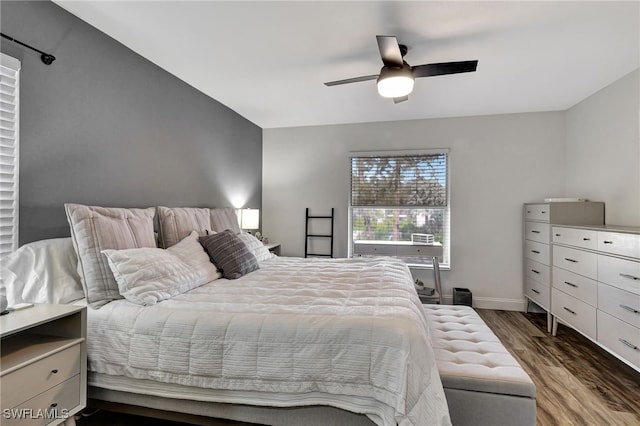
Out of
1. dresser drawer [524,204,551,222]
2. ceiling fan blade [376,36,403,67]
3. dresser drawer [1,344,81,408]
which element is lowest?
dresser drawer [1,344,81,408]

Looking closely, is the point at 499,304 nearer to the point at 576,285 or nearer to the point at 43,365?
the point at 576,285

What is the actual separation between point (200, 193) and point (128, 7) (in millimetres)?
1784

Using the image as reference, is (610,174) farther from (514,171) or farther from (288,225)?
(288,225)

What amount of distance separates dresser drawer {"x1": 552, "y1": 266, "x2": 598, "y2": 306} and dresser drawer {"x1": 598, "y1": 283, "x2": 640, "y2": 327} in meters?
0.09

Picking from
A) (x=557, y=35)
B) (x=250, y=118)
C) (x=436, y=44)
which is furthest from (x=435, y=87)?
(x=250, y=118)

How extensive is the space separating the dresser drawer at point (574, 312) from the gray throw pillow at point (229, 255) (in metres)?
2.88

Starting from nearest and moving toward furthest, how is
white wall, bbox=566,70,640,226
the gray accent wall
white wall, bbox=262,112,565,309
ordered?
the gray accent wall
white wall, bbox=566,70,640,226
white wall, bbox=262,112,565,309

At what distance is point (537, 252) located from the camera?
3.64 metres

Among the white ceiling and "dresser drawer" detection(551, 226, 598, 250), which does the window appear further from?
"dresser drawer" detection(551, 226, 598, 250)

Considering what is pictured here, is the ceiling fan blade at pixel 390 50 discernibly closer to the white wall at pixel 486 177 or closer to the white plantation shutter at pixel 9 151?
the white plantation shutter at pixel 9 151

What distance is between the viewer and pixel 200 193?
3393mm

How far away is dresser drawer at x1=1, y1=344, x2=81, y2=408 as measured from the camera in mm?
1229

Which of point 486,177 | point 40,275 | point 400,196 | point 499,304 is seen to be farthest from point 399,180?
point 40,275

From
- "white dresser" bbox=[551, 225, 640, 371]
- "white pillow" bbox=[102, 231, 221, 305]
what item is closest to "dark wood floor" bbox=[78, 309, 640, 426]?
"white dresser" bbox=[551, 225, 640, 371]
